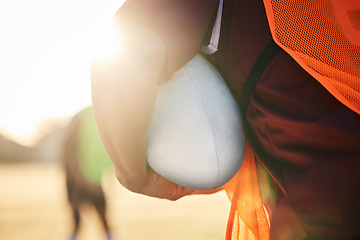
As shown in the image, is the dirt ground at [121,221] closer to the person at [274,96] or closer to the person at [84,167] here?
the person at [84,167]

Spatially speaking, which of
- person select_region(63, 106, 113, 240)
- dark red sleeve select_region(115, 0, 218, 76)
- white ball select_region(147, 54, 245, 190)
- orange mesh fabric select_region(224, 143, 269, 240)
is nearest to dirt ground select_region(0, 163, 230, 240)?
person select_region(63, 106, 113, 240)

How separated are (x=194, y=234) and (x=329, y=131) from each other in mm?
4015

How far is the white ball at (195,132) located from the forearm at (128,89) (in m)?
0.05

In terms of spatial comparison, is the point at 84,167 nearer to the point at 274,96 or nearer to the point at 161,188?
the point at 161,188

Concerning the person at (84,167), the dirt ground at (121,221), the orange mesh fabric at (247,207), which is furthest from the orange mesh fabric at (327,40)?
the dirt ground at (121,221)

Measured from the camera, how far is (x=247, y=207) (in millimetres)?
889

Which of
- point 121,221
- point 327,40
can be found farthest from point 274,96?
point 121,221

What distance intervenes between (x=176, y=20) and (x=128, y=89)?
0.13 metres

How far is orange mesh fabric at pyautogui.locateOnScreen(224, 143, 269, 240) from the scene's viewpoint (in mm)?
814

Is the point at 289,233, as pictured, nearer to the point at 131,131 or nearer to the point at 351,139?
the point at 351,139

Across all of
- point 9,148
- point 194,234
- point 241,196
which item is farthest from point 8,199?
point 9,148

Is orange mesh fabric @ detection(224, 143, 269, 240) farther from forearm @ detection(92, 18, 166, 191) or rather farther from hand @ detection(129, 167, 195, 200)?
forearm @ detection(92, 18, 166, 191)

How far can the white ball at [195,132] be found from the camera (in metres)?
0.71

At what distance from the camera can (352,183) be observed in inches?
22.7
